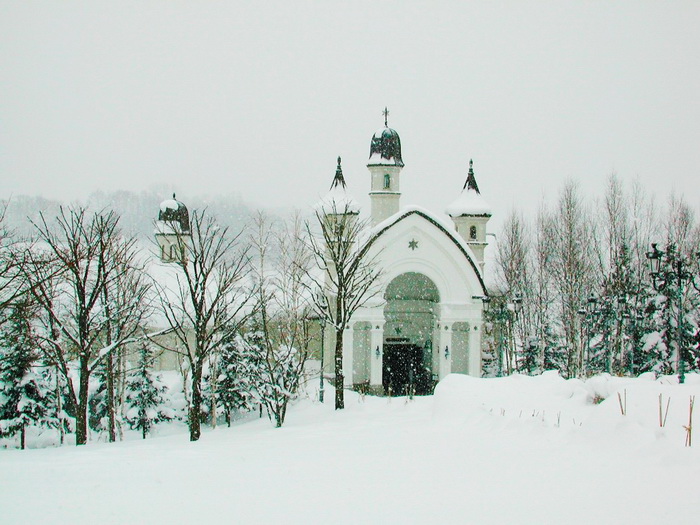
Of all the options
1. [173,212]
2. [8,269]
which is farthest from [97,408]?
[173,212]

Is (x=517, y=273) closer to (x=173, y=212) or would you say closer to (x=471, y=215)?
(x=471, y=215)

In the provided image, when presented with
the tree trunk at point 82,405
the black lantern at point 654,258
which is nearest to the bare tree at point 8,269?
the tree trunk at point 82,405

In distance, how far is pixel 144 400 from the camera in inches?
944

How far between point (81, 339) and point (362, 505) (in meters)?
10.4

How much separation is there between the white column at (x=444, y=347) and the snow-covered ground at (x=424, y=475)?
14825 mm

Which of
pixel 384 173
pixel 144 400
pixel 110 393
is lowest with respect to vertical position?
pixel 144 400

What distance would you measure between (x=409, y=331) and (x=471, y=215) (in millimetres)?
6600

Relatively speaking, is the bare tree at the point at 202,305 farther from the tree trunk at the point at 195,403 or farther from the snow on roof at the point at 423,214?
the snow on roof at the point at 423,214

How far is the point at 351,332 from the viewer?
26250 millimetres

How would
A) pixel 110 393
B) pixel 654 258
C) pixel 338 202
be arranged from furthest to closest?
pixel 338 202 < pixel 110 393 < pixel 654 258

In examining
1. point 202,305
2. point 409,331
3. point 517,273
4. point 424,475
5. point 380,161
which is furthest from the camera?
point 517,273

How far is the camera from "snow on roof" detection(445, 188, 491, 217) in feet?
98.0

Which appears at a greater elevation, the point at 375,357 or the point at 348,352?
the point at 348,352

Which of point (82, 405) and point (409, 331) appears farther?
point (409, 331)
